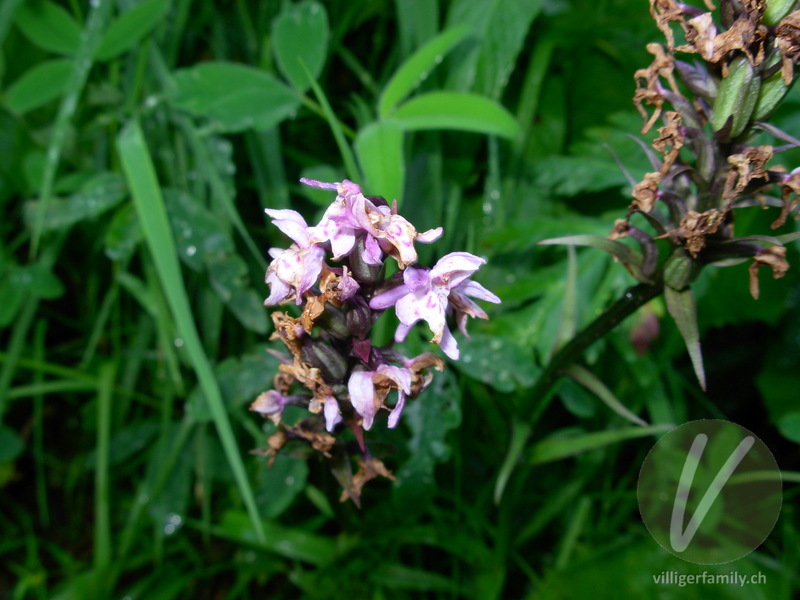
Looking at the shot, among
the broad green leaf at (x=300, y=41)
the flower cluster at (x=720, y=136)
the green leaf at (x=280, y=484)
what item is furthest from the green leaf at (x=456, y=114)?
the green leaf at (x=280, y=484)

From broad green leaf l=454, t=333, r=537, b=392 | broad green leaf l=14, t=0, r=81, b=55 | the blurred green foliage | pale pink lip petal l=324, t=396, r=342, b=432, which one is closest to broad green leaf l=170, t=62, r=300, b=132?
the blurred green foliage

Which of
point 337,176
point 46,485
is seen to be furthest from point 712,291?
point 46,485

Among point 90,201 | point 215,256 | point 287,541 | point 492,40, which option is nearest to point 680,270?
point 492,40

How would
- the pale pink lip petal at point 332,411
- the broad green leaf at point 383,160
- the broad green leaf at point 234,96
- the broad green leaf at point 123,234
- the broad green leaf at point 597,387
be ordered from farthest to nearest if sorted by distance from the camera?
the broad green leaf at point 123,234, the broad green leaf at point 234,96, the broad green leaf at point 383,160, the broad green leaf at point 597,387, the pale pink lip petal at point 332,411

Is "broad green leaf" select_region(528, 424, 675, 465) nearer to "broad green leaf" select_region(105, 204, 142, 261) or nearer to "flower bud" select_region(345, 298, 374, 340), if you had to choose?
"flower bud" select_region(345, 298, 374, 340)

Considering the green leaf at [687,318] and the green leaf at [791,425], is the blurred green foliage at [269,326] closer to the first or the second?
the green leaf at [791,425]
